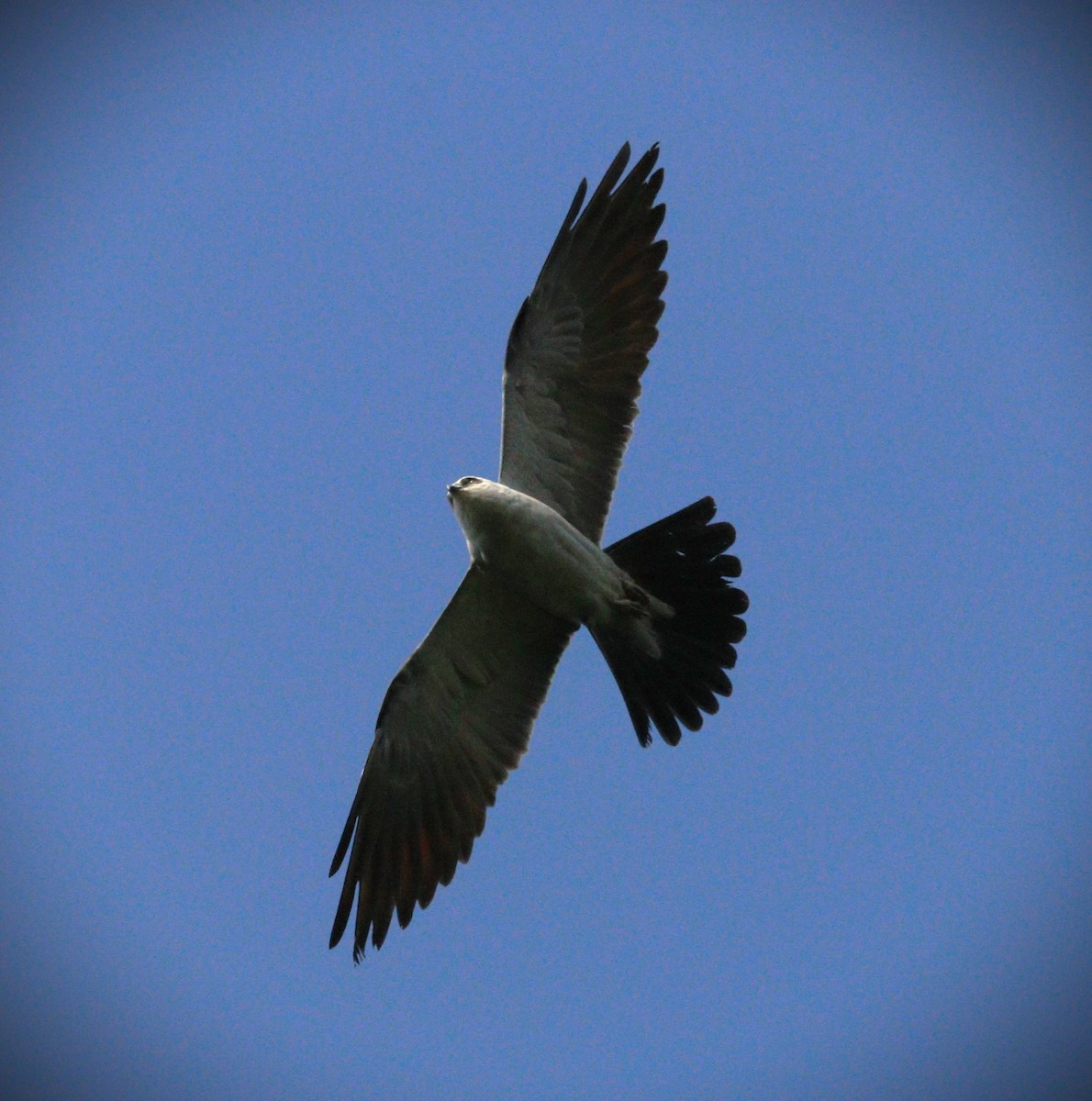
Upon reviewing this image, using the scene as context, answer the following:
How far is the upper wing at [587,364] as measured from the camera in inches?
266

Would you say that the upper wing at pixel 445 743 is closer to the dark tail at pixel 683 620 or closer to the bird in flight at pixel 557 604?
the bird in flight at pixel 557 604

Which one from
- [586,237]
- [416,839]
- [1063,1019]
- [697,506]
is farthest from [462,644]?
[1063,1019]

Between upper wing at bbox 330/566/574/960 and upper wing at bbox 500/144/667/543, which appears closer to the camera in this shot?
upper wing at bbox 330/566/574/960

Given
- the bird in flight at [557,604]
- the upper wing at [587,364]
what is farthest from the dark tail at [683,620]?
the upper wing at [587,364]

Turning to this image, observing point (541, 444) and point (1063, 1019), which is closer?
point (541, 444)

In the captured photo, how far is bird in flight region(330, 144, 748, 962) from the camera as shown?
21.5ft

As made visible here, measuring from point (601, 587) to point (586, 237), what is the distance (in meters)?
2.26

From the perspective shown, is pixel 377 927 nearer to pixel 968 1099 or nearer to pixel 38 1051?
pixel 968 1099

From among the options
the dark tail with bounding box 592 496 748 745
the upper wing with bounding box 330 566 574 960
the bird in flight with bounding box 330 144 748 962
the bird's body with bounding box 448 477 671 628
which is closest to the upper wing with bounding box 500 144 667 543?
the bird in flight with bounding box 330 144 748 962

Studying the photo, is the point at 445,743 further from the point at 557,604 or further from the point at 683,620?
the point at 683,620

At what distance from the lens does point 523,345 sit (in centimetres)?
680

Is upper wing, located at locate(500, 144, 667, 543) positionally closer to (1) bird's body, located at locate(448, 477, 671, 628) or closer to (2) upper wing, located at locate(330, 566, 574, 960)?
(1) bird's body, located at locate(448, 477, 671, 628)

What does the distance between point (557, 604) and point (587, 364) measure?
4.97 feet

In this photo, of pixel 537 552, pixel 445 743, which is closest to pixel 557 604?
pixel 537 552
